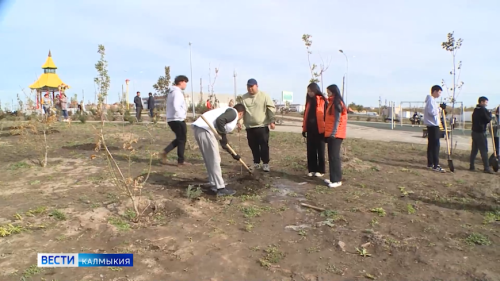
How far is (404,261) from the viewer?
113 inches

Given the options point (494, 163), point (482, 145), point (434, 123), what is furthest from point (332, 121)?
point (494, 163)

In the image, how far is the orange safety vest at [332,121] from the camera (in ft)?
16.3

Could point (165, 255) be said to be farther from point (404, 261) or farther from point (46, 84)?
point (46, 84)

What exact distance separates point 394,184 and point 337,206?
1.58m

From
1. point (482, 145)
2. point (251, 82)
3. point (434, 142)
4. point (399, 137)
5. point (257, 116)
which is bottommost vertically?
point (399, 137)

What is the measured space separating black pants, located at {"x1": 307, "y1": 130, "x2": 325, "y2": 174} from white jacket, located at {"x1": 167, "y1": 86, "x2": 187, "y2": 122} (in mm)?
2239

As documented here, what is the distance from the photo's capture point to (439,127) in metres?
6.39

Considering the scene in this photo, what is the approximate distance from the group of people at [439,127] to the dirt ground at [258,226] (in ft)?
2.38

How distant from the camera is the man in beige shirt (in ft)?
19.0

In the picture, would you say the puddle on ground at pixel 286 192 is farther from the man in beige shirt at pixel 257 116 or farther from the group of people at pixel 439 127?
the group of people at pixel 439 127

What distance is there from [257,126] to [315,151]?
1.04 meters

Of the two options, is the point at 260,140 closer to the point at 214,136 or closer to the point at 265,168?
the point at 265,168

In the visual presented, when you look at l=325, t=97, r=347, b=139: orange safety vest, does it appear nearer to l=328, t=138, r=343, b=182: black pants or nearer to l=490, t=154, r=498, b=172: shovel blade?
l=328, t=138, r=343, b=182: black pants

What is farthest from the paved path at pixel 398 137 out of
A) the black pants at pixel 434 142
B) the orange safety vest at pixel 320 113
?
the orange safety vest at pixel 320 113
